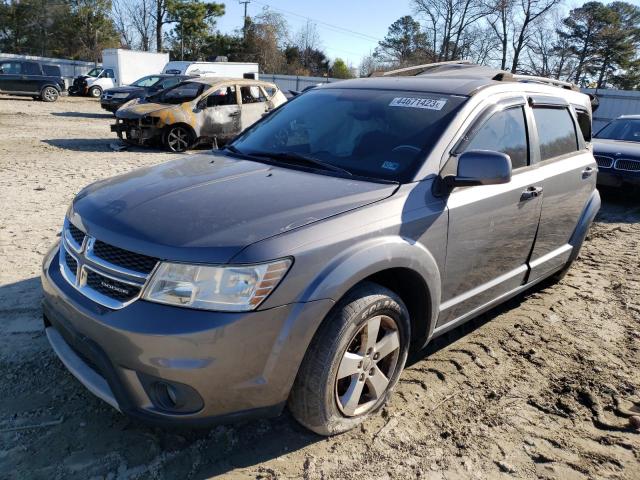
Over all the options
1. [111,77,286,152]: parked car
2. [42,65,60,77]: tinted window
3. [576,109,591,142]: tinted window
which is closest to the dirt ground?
[576,109,591,142]: tinted window

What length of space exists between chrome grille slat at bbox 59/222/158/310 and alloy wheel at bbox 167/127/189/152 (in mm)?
9338

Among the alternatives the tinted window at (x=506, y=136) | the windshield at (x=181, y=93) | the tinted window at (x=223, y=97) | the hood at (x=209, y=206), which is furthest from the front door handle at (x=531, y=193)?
the windshield at (x=181, y=93)

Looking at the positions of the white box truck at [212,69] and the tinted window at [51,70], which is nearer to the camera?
the white box truck at [212,69]

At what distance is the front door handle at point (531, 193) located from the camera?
135 inches

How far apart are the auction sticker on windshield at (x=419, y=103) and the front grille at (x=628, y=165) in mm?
6842

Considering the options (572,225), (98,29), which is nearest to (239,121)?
(572,225)

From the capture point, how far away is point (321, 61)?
2266 inches

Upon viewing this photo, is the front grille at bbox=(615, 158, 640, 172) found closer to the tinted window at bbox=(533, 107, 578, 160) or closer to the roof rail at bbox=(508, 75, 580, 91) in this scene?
the roof rail at bbox=(508, 75, 580, 91)

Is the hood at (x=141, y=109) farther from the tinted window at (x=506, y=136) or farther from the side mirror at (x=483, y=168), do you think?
the side mirror at (x=483, y=168)

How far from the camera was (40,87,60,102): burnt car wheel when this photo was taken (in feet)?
77.2

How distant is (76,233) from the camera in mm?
2621

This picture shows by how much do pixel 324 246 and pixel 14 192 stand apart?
6.33 metres

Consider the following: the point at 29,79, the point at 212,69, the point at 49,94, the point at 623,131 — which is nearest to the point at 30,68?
the point at 29,79

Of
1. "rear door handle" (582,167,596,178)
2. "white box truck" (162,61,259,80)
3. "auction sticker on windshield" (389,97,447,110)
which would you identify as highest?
"white box truck" (162,61,259,80)
